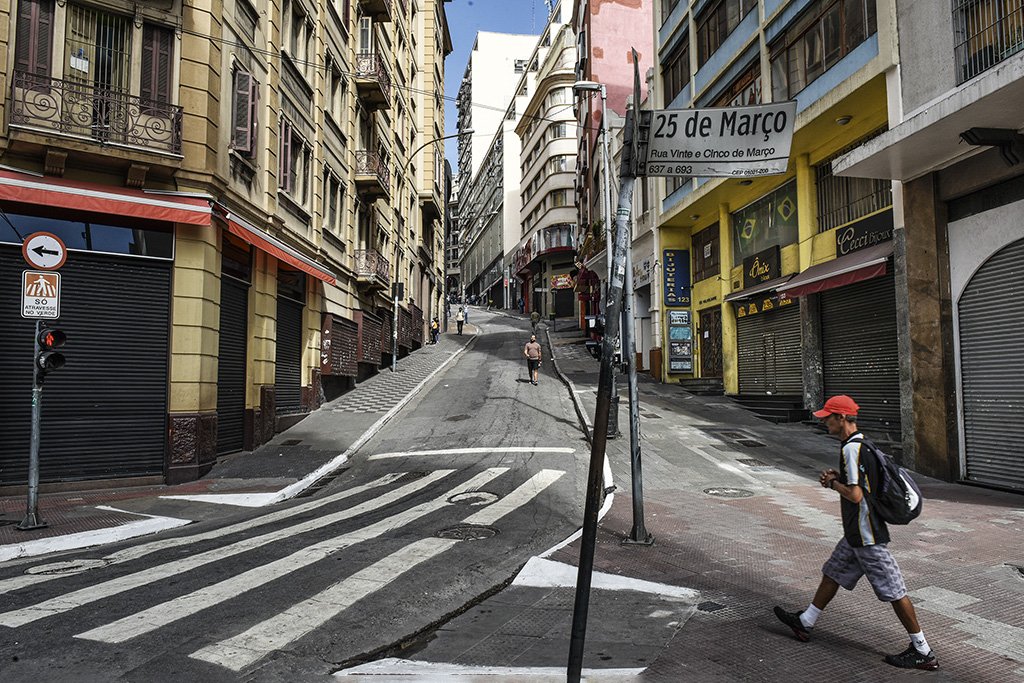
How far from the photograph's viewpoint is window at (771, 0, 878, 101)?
47.2ft

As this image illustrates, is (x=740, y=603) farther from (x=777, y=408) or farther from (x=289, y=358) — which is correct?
(x=289, y=358)

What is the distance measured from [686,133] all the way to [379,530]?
5411 mm

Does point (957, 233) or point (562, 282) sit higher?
point (562, 282)

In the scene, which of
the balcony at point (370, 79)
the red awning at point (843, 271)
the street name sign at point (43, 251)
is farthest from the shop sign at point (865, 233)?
the balcony at point (370, 79)

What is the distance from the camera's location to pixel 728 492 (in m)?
10.4

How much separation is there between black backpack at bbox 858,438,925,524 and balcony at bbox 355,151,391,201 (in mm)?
22137

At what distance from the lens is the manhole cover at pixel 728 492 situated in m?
10.1

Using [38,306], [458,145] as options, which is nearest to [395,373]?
[38,306]

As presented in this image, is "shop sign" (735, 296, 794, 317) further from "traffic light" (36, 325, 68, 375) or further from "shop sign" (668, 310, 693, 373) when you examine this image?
"traffic light" (36, 325, 68, 375)

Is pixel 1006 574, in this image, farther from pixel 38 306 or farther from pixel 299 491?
pixel 38 306

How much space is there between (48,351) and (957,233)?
1370 centimetres

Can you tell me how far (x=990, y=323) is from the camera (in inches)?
412

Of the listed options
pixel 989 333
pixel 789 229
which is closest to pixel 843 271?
pixel 989 333

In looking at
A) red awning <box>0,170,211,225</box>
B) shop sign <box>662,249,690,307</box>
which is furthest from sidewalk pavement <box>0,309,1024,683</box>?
shop sign <box>662,249,690,307</box>
